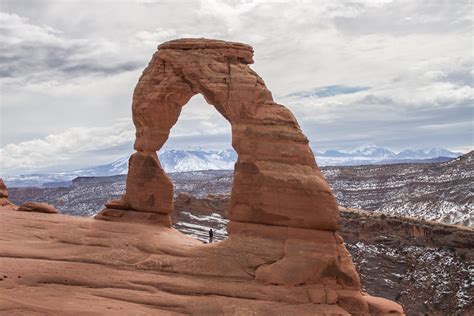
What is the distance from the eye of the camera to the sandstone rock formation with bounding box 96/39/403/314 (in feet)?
74.0

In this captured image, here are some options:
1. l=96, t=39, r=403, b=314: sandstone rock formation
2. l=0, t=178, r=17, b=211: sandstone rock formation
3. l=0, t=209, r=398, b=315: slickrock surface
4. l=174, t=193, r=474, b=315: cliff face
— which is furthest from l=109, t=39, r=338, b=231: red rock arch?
l=174, t=193, r=474, b=315: cliff face

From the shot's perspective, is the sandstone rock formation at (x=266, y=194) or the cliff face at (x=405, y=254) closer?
the sandstone rock formation at (x=266, y=194)

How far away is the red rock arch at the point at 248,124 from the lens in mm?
23344

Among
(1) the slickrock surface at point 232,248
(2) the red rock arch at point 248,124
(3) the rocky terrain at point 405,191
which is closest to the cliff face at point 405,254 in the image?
(3) the rocky terrain at point 405,191

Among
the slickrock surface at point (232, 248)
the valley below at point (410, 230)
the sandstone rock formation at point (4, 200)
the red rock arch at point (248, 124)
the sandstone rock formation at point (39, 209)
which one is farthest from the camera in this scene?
A: the valley below at point (410, 230)

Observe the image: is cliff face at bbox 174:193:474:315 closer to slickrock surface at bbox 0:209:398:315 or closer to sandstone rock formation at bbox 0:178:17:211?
sandstone rock formation at bbox 0:178:17:211

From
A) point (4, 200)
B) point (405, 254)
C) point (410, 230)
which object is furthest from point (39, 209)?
point (410, 230)

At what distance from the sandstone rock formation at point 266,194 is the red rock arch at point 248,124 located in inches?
1.7

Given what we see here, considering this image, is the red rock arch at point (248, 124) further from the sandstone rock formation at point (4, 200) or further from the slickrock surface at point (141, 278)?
the sandstone rock formation at point (4, 200)

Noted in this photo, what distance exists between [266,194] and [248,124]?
10.5ft

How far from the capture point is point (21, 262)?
22.1 m

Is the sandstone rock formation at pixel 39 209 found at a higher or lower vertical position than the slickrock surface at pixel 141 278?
higher

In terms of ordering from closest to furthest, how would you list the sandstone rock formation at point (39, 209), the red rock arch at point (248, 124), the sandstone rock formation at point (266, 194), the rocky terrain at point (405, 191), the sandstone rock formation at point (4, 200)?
the sandstone rock formation at point (266, 194)
the red rock arch at point (248, 124)
the sandstone rock formation at point (39, 209)
the sandstone rock formation at point (4, 200)
the rocky terrain at point (405, 191)

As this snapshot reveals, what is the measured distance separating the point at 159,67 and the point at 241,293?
1201cm
